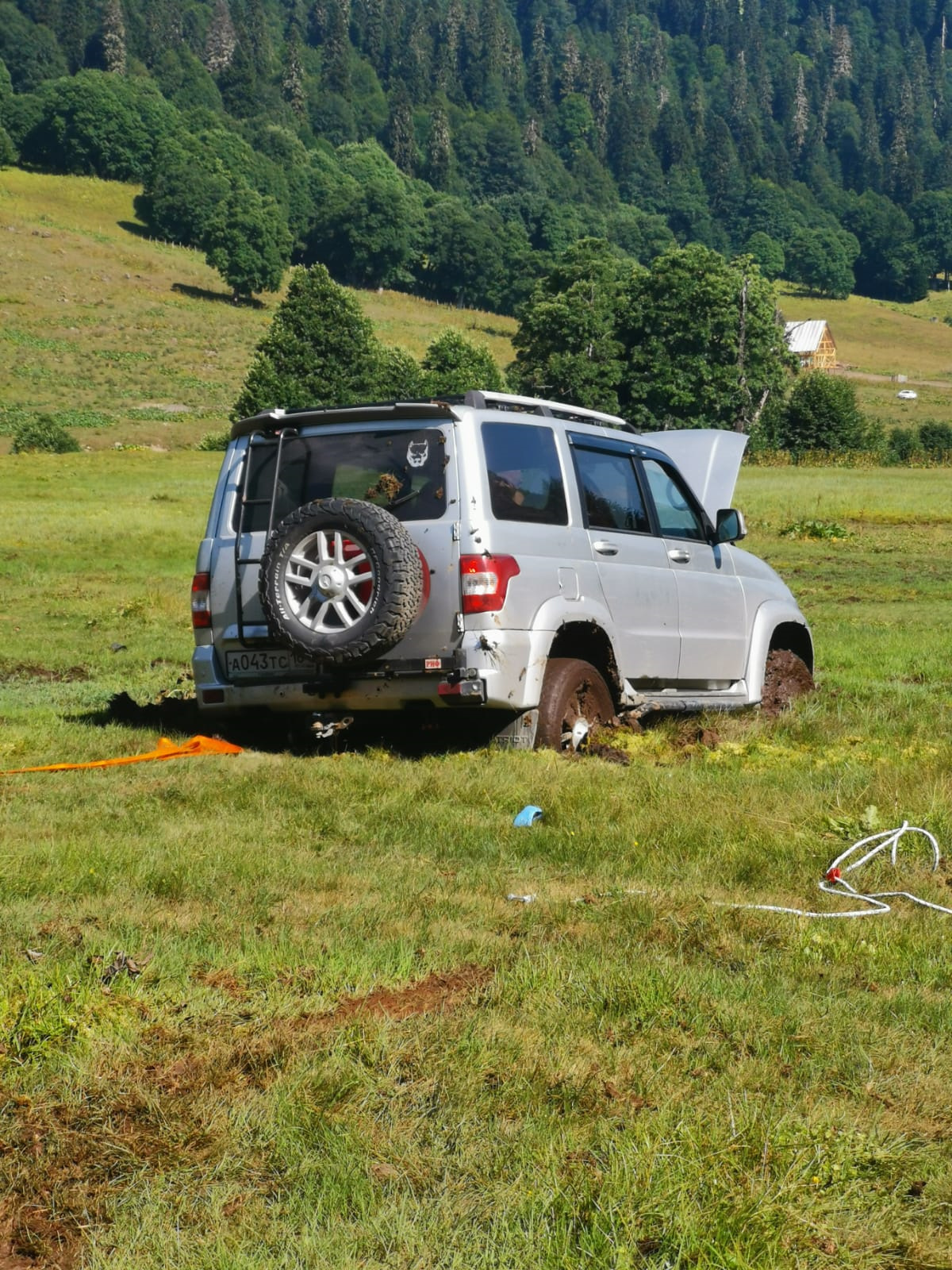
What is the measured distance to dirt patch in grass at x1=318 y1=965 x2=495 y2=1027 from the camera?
12.2 ft

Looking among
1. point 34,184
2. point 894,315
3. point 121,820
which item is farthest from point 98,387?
point 894,315

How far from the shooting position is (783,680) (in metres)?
11.1

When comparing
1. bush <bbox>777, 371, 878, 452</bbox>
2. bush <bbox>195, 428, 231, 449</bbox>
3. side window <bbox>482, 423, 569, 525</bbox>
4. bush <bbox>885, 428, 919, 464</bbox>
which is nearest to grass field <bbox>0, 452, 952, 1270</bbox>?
side window <bbox>482, 423, 569, 525</bbox>

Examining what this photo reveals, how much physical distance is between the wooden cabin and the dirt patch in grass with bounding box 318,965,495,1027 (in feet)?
465

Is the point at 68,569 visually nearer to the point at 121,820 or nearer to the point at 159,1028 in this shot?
the point at 121,820

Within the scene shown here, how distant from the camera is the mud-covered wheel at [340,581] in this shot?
7.54 metres

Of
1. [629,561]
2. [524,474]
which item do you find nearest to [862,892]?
[524,474]

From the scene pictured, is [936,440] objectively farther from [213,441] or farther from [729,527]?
[729,527]

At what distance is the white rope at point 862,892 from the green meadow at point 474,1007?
0.07 metres

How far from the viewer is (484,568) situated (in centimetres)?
771

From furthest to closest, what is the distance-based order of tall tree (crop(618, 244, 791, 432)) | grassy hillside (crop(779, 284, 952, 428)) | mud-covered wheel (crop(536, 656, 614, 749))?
grassy hillside (crop(779, 284, 952, 428)) → tall tree (crop(618, 244, 791, 432)) → mud-covered wheel (crop(536, 656, 614, 749))

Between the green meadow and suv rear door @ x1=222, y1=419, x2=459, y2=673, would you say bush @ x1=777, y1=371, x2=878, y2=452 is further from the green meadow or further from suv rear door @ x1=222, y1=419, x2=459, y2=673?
suv rear door @ x1=222, y1=419, x2=459, y2=673

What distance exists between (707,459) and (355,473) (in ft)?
15.1

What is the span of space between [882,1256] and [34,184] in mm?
171953
